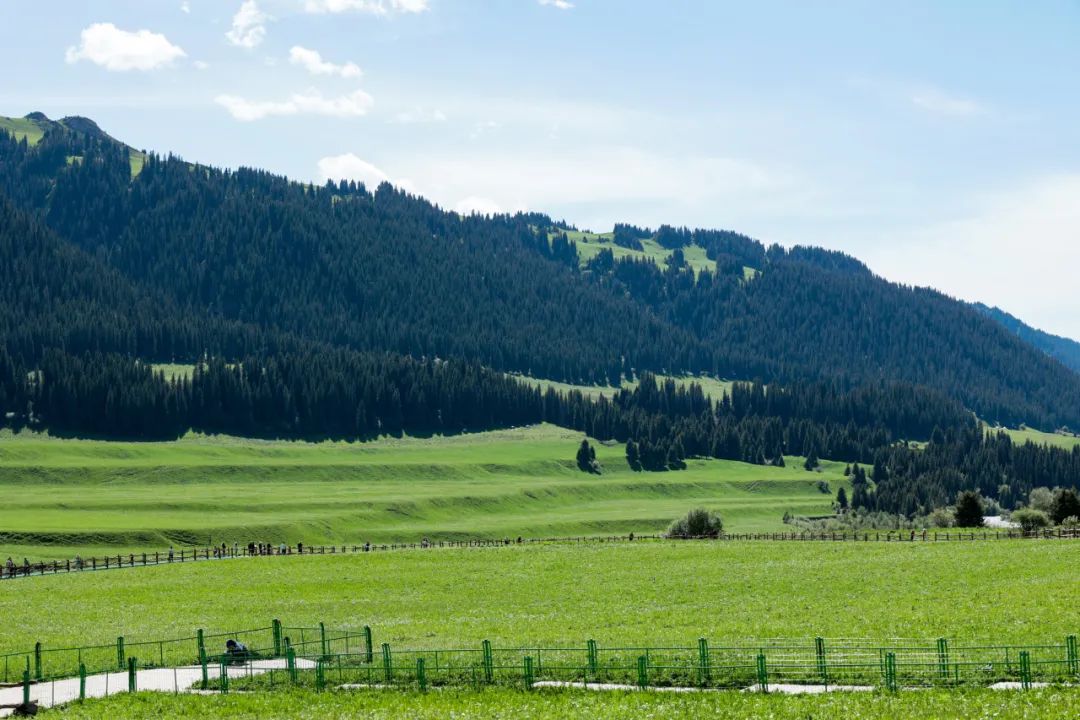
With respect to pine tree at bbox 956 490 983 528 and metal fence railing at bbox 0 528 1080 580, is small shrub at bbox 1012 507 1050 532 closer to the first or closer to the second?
pine tree at bbox 956 490 983 528

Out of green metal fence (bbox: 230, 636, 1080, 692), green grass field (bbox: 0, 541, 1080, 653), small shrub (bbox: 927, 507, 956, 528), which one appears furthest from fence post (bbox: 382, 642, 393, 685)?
small shrub (bbox: 927, 507, 956, 528)

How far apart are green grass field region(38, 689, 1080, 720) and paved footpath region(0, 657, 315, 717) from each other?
7.02 feet

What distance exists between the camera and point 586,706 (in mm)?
37125

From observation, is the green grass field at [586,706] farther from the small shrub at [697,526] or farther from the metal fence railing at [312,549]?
the small shrub at [697,526]

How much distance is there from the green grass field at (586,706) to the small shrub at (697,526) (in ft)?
289

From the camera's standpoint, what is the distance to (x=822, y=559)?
90688 millimetres

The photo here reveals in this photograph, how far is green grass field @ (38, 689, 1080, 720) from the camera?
33.3m

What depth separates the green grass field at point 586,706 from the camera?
33312 mm

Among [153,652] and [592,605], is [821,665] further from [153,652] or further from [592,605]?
[592,605]

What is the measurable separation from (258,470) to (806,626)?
14606 cm

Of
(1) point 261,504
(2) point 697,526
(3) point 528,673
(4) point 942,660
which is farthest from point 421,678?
(1) point 261,504

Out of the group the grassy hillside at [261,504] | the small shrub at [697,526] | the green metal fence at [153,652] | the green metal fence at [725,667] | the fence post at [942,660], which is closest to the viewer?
the fence post at [942,660]

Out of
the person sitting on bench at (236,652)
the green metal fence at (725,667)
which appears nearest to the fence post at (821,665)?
the green metal fence at (725,667)

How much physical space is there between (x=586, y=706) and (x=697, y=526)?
92.6 meters
